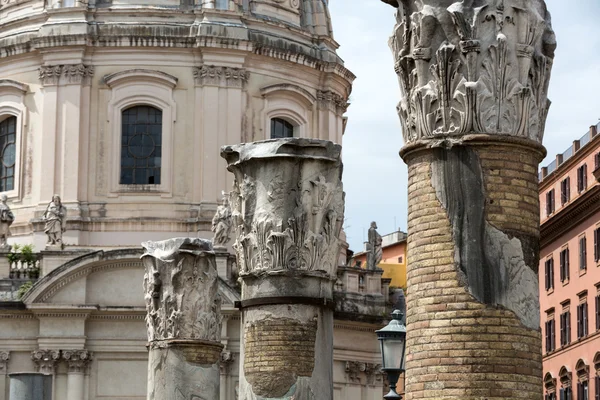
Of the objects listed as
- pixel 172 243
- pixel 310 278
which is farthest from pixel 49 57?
pixel 310 278

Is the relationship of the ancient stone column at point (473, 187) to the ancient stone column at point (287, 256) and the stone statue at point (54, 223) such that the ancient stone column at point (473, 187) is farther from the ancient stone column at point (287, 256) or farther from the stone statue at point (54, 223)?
the stone statue at point (54, 223)

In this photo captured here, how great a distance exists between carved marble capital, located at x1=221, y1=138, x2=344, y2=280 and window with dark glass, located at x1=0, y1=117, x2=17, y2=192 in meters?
39.5

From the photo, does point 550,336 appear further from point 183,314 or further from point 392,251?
point 183,314

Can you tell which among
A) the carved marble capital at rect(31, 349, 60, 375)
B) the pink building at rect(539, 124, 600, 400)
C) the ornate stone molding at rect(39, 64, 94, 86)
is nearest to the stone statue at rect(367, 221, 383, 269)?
the pink building at rect(539, 124, 600, 400)

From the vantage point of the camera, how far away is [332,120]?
207ft

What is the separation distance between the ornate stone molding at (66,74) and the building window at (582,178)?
17405 millimetres

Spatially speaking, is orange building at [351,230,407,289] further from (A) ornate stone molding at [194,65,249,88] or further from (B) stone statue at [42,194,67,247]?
(B) stone statue at [42,194,67,247]

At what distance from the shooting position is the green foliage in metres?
54.5

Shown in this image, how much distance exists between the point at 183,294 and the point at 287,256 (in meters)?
7.62

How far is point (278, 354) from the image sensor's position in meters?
21.0

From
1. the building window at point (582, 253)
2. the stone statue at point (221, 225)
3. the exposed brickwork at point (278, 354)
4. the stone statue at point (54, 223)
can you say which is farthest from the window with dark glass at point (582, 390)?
the exposed brickwork at point (278, 354)

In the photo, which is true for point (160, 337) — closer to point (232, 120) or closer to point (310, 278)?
point (310, 278)

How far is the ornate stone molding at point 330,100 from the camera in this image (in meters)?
62.7

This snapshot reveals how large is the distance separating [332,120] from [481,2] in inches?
1919
